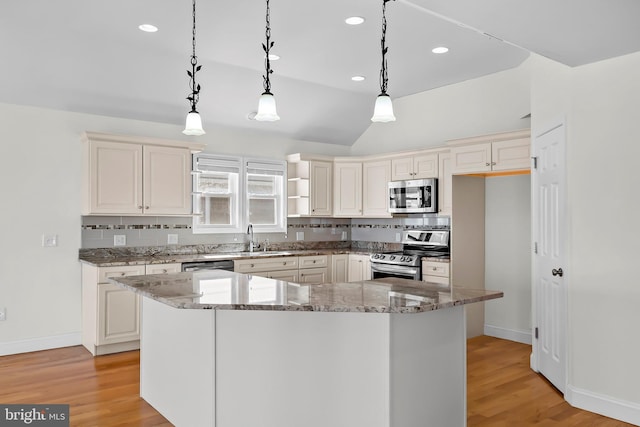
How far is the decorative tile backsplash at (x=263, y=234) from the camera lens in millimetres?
5414

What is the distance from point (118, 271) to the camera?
16.1 feet

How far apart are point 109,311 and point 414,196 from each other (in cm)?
360

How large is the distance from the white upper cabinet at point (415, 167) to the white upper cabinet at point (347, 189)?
0.63m

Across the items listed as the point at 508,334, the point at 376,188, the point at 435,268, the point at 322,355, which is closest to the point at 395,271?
the point at 435,268

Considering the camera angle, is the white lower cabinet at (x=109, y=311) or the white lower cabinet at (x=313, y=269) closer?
the white lower cabinet at (x=109, y=311)

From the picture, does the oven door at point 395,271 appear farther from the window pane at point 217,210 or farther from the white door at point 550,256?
the window pane at point 217,210

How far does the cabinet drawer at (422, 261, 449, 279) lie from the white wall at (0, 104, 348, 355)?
3801 mm

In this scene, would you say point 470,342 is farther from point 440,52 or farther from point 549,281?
point 440,52

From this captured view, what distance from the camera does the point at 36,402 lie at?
3.68 meters

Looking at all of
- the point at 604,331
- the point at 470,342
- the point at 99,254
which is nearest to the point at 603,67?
the point at 604,331

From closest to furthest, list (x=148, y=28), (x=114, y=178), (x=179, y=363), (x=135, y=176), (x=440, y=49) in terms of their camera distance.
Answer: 1. (x=179, y=363)
2. (x=148, y=28)
3. (x=440, y=49)
4. (x=114, y=178)
5. (x=135, y=176)

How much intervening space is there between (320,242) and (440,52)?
3.34 meters

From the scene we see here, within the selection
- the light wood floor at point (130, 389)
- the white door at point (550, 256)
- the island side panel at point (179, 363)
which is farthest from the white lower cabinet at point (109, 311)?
the white door at point (550, 256)

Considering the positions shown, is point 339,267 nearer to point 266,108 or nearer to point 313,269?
point 313,269
